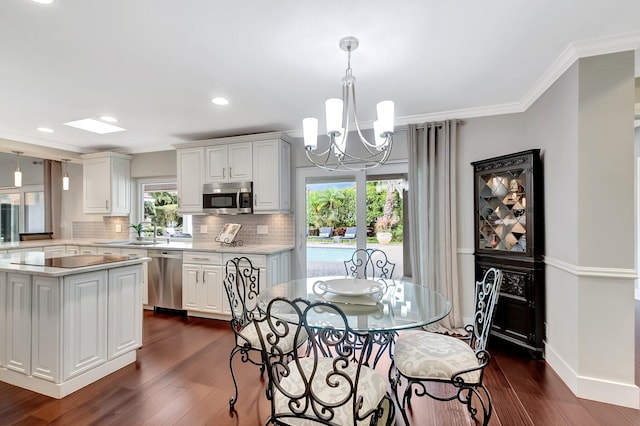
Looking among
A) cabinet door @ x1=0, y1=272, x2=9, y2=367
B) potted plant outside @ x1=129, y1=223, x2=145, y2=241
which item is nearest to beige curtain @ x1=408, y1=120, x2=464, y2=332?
cabinet door @ x1=0, y1=272, x2=9, y2=367

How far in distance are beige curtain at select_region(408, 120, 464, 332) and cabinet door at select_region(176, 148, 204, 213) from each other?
2877 millimetres

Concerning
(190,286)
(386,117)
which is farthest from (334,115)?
(190,286)

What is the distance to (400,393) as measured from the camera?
2363mm

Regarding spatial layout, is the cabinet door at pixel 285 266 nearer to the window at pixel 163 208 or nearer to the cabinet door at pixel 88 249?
the window at pixel 163 208

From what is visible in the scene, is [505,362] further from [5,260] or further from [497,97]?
[5,260]

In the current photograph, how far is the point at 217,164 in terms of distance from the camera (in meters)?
4.35

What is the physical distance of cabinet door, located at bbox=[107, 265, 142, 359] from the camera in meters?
2.68

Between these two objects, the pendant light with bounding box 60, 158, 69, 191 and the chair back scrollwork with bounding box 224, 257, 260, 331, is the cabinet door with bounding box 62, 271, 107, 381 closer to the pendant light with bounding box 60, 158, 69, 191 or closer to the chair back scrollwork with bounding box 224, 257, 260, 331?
the chair back scrollwork with bounding box 224, 257, 260, 331

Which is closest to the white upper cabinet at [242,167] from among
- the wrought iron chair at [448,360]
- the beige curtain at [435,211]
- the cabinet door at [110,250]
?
the cabinet door at [110,250]

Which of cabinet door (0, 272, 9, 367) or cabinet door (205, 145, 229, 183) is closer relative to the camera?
cabinet door (0, 272, 9, 367)

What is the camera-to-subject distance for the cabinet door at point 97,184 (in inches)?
200

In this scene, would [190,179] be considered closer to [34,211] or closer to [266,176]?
[266,176]

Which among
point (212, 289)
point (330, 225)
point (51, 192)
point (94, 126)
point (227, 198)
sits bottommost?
point (212, 289)

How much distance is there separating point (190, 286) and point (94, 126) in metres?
2.42
